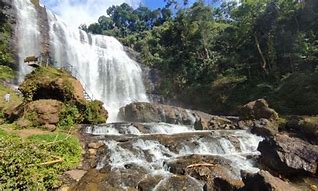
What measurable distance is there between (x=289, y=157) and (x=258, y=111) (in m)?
11.5

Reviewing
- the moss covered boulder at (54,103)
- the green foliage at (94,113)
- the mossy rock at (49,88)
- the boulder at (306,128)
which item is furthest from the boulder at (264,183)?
the mossy rock at (49,88)

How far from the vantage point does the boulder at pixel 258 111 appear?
22672mm

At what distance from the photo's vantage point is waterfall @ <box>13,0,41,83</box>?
33.8 meters

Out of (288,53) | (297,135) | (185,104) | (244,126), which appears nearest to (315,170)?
(297,135)

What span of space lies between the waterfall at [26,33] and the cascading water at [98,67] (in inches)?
75.1

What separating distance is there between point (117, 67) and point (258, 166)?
93.5 feet

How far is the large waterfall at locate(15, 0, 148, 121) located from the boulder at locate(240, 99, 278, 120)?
560 inches

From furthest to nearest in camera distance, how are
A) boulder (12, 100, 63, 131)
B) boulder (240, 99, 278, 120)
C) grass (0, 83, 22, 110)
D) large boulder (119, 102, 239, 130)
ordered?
large boulder (119, 102, 239, 130)
boulder (240, 99, 278, 120)
grass (0, 83, 22, 110)
boulder (12, 100, 63, 131)

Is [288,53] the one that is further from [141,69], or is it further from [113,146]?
[113,146]

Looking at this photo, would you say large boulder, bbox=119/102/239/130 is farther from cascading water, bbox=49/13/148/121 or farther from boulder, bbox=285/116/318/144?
cascading water, bbox=49/13/148/121

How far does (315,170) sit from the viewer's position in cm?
1178

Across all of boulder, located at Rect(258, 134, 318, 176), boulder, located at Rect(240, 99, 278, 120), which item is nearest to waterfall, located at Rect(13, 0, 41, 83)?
boulder, located at Rect(240, 99, 278, 120)

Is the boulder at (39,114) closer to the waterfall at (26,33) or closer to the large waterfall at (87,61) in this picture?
the large waterfall at (87,61)

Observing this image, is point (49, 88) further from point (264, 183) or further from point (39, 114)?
point (264, 183)
